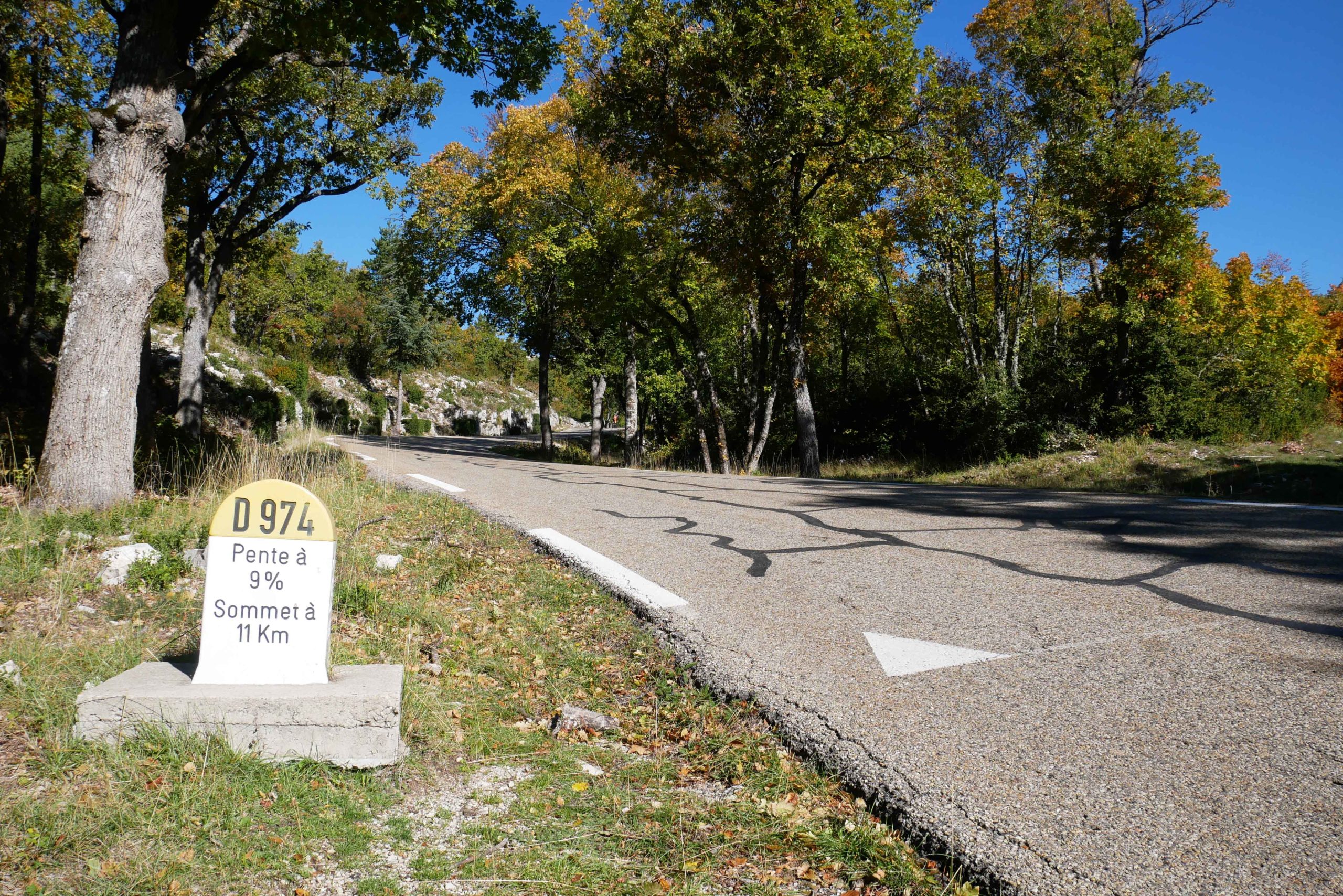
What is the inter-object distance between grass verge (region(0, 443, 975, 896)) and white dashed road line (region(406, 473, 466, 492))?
202 inches

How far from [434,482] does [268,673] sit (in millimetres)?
7618

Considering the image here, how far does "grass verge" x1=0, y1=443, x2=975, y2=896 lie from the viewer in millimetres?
1963

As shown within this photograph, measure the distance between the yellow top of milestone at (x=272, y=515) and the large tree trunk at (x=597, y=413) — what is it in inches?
902

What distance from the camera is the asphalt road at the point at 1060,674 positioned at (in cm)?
187

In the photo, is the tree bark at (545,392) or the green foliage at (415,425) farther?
the green foliage at (415,425)

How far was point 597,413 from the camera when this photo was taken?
2822cm

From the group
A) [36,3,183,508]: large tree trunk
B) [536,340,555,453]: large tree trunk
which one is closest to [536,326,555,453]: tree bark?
[536,340,555,453]: large tree trunk

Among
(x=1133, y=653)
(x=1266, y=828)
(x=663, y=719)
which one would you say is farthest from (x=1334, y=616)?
(x=663, y=719)

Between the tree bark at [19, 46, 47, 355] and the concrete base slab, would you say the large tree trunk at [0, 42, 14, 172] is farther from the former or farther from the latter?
the concrete base slab

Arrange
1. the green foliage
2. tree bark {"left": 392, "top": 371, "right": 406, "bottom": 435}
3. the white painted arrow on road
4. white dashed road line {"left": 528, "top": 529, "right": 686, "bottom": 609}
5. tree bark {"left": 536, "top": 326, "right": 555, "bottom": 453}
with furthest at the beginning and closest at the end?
the green foliage, tree bark {"left": 392, "top": 371, "right": 406, "bottom": 435}, tree bark {"left": 536, "top": 326, "right": 555, "bottom": 453}, white dashed road line {"left": 528, "top": 529, "right": 686, "bottom": 609}, the white painted arrow on road

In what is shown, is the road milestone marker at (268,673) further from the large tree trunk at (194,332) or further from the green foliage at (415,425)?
the green foliage at (415,425)

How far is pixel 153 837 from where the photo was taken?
6.80 feet

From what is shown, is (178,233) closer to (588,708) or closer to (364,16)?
(364,16)

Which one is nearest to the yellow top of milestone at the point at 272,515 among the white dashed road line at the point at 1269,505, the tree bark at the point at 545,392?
the white dashed road line at the point at 1269,505
